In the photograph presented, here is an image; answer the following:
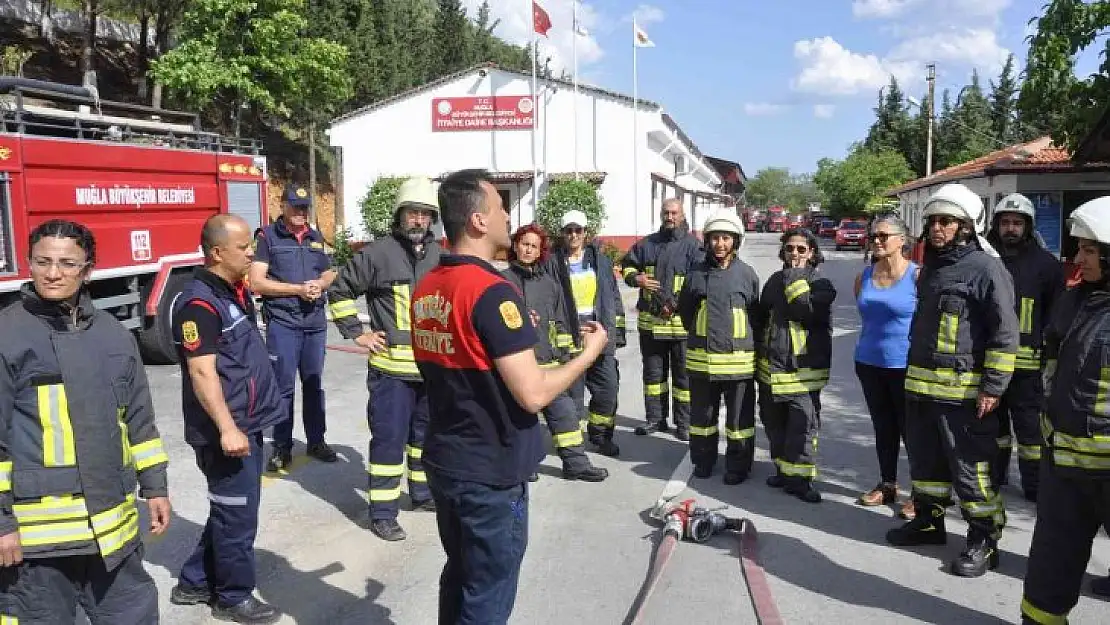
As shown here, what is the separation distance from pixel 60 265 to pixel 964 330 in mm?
4045

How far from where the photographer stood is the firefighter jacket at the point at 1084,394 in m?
3.28

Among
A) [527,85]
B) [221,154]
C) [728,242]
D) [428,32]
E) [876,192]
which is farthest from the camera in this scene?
[876,192]

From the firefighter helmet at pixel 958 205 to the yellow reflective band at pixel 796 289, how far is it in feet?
3.51

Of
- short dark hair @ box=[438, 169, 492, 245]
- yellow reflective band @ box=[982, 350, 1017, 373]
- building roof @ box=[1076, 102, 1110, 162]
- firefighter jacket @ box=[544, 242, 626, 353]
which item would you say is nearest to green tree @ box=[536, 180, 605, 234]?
building roof @ box=[1076, 102, 1110, 162]

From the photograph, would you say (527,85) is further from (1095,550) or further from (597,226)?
(1095,550)

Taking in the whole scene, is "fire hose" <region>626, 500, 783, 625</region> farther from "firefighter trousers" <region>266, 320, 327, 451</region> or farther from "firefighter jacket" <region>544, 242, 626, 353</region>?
"firefighter trousers" <region>266, 320, 327, 451</region>

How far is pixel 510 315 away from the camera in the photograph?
2.76 m

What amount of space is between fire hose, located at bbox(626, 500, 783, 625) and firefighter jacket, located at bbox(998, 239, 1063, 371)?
2084 millimetres

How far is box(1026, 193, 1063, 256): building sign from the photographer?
23.2 m

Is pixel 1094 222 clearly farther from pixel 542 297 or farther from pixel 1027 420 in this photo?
pixel 542 297

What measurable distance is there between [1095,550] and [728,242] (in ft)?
9.06

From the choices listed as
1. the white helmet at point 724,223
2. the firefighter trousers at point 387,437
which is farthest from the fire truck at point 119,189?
the white helmet at point 724,223

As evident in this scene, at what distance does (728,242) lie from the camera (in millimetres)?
5980

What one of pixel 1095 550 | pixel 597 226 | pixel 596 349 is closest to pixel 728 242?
pixel 1095 550
